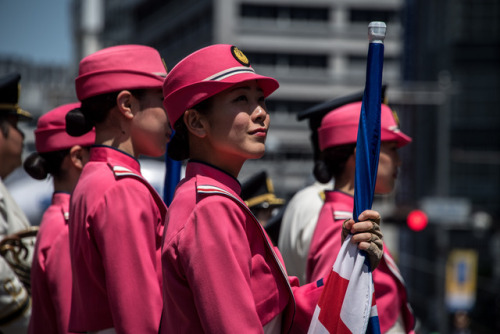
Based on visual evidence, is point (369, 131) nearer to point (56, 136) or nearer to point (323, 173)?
point (323, 173)

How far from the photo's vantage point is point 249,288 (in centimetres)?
282

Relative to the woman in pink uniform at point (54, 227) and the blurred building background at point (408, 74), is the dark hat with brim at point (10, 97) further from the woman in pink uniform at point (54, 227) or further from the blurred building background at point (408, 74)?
the blurred building background at point (408, 74)

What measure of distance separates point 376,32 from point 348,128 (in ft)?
5.51

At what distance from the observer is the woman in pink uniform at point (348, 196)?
405 centimetres

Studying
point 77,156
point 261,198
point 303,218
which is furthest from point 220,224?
point 261,198

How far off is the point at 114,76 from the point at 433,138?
50404mm

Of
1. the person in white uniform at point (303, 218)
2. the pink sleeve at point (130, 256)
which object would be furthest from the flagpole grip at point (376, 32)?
the person in white uniform at point (303, 218)

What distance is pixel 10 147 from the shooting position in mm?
5105

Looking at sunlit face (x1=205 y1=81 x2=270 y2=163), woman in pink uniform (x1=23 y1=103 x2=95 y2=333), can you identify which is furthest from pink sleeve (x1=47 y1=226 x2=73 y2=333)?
sunlit face (x1=205 y1=81 x2=270 y2=163)

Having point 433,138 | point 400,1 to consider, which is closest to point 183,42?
point 400,1

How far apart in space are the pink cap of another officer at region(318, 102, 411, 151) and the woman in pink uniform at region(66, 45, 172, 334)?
1107 mm

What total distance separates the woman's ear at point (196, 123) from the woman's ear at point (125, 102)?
2.30 ft

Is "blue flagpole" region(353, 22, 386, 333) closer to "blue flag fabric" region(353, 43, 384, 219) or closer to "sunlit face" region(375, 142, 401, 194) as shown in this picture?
"blue flag fabric" region(353, 43, 384, 219)

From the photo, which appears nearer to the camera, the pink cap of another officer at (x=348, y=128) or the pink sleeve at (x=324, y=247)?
the pink sleeve at (x=324, y=247)
